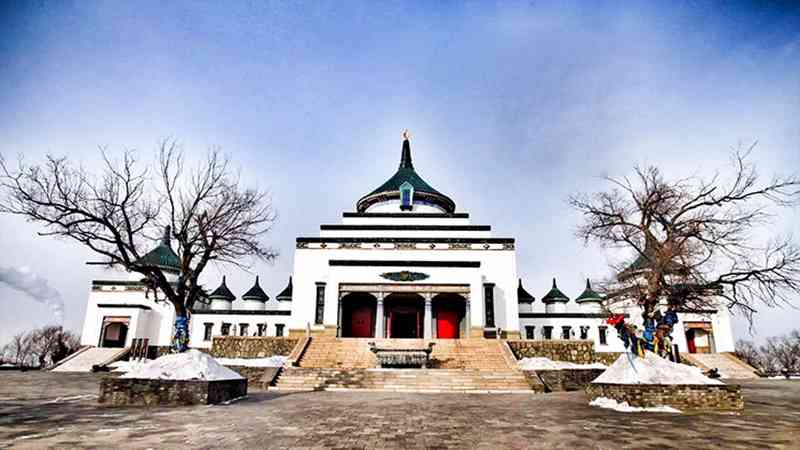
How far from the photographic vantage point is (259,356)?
22.5m

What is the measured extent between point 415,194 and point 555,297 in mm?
14393

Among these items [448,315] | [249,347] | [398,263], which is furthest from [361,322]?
[249,347]

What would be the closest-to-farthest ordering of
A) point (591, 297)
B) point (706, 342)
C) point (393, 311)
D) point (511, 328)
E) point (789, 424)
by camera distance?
point (789, 424)
point (511, 328)
point (393, 311)
point (706, 342)
point (591, 297)

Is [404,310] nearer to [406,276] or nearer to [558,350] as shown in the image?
[406,276]

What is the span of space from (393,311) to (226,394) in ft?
60.2

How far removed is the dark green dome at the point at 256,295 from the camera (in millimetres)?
37375

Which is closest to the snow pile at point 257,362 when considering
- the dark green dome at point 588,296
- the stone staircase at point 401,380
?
the stone staircase at point 401,380

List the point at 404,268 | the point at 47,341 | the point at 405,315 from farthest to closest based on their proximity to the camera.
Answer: the point at 47,341, the point at 405,315, the point at 404,268

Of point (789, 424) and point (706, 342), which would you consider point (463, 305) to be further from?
point (789, 424)

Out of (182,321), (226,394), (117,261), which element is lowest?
(226,394)

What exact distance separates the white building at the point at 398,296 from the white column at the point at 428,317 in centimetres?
6

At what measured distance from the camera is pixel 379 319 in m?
26.5

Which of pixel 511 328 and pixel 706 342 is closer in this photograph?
pixel 511 328

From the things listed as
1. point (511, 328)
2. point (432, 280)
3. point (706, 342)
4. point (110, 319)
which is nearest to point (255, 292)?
point (110, 319)
